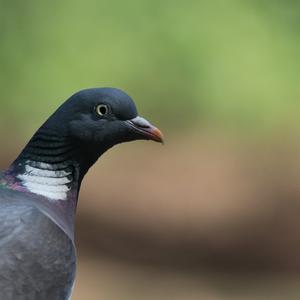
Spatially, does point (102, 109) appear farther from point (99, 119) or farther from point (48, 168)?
point (48, 168)

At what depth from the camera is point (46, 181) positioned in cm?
514

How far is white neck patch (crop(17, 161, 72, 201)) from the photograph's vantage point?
5.14 m

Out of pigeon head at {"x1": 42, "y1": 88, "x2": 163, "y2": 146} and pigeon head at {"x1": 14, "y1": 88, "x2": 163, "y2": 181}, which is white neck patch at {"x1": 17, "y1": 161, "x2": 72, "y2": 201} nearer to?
pigeon head at {"x1": 14, "y1": 88, "x2": 163, "y2": 181}

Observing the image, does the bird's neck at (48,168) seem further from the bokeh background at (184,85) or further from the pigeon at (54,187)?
the bokeh background at (184,85)

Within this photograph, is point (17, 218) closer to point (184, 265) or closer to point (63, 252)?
point (63, 252)

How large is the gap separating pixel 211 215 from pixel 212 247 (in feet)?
1.05

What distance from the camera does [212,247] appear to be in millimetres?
11414

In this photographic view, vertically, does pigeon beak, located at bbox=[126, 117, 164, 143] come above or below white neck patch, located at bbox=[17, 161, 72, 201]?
above

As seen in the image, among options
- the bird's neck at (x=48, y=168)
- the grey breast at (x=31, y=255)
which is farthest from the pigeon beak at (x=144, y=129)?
the grey breast at (x=31, y=255)

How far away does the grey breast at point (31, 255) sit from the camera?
4.79 m

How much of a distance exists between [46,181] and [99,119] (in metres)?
0.36

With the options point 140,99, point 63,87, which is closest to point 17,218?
point 63,87

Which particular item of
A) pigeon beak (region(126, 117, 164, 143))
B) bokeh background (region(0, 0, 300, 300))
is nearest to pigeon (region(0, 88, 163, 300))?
pigeon beak (region(126, 117, 164, 143))

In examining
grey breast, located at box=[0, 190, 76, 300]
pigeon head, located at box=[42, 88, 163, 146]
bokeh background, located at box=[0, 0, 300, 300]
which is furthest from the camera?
bokeh background, located at box=[0, 0, 300, 300]
